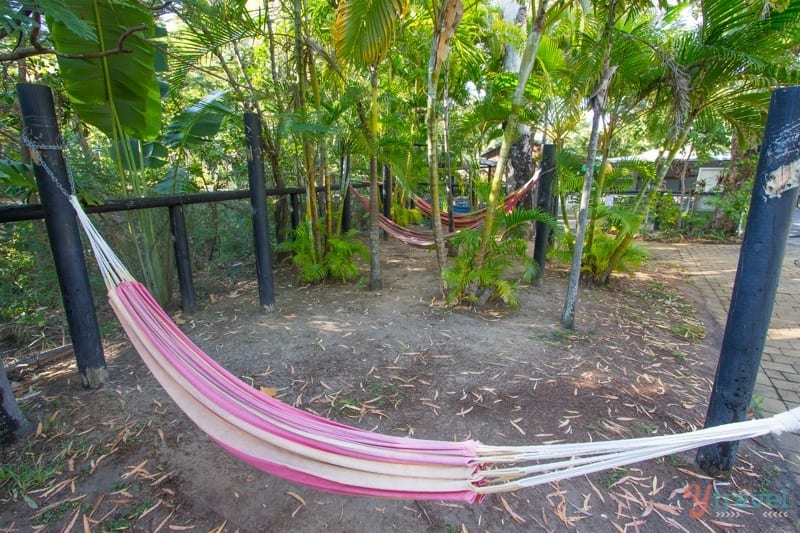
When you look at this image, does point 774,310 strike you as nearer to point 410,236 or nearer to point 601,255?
point 601,255

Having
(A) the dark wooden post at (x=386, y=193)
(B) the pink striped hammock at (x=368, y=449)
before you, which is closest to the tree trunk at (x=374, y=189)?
(B) the pink striped hammock at (x=368, y=449)

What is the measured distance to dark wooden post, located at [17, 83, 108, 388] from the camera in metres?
1.70

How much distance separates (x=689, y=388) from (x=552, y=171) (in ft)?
7.15

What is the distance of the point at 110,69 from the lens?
2336 millimetres

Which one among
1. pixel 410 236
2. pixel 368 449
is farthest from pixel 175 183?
pixel 368 449

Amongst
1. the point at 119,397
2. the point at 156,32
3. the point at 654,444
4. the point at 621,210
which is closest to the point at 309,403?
the point at 119,397

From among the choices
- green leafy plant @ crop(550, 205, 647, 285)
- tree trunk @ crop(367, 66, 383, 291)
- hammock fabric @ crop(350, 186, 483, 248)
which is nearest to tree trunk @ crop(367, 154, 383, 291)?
tree trunk @ crop(367, 66, 383, 291)

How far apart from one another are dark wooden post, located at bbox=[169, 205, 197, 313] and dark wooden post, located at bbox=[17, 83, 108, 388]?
95 cm

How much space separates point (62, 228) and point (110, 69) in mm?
1135

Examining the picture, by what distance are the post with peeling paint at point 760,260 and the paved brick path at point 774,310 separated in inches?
20.9

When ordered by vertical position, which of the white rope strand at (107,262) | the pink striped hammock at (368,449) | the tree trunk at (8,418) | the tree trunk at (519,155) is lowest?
the tree trunk at (8,418)

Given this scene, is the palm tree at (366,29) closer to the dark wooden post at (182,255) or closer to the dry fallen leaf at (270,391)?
the dark wooden post at (182,255)

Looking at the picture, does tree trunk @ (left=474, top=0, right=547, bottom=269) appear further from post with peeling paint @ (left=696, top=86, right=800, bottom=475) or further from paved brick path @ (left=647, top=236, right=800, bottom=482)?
paved brick path @ (left=647, top=236, right=800, bottom=482)

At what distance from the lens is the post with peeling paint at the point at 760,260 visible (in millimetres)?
1242
